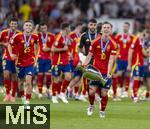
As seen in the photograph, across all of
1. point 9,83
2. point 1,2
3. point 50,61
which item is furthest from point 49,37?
point 1,2

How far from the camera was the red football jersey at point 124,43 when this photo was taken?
93.4ft

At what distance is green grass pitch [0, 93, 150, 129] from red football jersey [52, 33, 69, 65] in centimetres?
121

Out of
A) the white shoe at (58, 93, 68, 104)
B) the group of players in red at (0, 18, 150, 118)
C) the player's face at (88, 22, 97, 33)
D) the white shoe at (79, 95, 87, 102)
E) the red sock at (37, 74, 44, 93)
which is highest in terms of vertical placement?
the player's face at (88, 22, 97, 33)

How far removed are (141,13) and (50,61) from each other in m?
14.3

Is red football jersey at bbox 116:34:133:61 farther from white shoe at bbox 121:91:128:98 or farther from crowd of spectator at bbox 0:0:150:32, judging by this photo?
crowd of spectator at bbox 0:0:150:32

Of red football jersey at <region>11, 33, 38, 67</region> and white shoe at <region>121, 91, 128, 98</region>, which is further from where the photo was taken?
white shoe at <region>121, 91, 128, 98</region>

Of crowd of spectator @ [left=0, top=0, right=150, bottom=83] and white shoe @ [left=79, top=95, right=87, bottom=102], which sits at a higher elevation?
crowd of spectator @ [left=0, top=0, right=150, bottom=83]

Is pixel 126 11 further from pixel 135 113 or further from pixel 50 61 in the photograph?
pixel 135 113

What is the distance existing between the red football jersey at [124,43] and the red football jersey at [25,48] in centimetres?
596

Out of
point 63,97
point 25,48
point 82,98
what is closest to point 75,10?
point 82,98

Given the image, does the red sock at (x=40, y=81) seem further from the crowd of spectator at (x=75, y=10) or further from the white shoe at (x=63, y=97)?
the crowd of spectator at (x=75, y=10)

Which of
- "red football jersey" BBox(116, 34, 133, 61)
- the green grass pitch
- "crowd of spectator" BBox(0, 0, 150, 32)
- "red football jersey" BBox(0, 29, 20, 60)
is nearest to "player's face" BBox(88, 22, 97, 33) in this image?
the green grass pitch

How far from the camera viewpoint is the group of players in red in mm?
20984

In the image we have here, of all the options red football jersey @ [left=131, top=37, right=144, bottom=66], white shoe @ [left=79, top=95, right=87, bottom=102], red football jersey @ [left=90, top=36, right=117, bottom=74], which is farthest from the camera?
white shoe @ [left=79, top=95, right=87, bottom=102]
